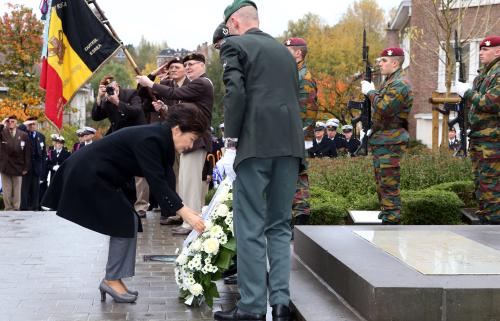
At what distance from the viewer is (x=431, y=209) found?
10.1 metres

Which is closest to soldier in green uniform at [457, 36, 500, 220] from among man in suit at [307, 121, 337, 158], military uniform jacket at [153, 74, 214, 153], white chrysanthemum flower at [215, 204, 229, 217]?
military uniform jacket at [153, 74, 214, 153]

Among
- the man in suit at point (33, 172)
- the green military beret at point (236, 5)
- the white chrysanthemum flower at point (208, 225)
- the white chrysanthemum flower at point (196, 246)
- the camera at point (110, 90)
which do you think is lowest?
the man in suit at point (33, 172)

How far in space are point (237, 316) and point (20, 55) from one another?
31.1 meters

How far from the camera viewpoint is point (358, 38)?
206 feet

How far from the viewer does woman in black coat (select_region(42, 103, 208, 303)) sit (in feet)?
19.0

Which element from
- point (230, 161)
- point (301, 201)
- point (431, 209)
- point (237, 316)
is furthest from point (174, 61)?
point (237, 316)

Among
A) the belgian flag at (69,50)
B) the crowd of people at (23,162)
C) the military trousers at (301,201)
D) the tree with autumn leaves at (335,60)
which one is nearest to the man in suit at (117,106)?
the belgian flag at (69,50)

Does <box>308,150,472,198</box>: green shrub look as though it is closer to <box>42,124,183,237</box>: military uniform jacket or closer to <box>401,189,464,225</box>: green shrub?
<box>401,189,464,225</box>: green shrub

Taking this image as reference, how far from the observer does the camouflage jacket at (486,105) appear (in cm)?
859

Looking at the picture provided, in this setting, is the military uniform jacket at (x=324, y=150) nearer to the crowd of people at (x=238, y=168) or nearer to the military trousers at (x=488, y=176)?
the military trousers at (x=488, y=176)

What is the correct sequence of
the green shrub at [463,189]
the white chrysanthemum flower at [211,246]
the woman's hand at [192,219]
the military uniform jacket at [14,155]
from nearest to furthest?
the woman's hand at [192,219]
the white chrysanthemum flower at [211,246]
the green shrub at [463,189]
the military uniform jacket at [14,155]

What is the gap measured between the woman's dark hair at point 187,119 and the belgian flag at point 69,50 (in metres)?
4.13

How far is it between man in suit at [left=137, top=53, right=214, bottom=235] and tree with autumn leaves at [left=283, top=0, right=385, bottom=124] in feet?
82.4

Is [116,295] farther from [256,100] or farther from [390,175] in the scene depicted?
[390,175]
